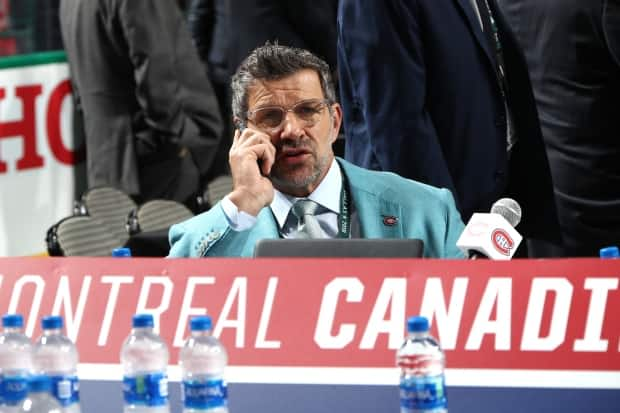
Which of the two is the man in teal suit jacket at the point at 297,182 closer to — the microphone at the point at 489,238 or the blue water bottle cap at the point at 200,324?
the microphone at the point at 489,238

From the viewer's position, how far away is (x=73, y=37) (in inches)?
285

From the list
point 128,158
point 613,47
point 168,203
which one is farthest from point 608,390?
point 128,158

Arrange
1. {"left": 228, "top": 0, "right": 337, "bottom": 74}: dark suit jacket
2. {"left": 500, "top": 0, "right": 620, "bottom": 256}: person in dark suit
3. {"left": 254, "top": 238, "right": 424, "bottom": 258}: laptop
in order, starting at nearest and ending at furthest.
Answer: {"left": 254, "top": 238, "right": 424, "bottom": 258}: laptop → {"left": 500, "top": 0, "right": 620, "bottom": 256}: person in dark suit → {"left": 228, "top": 0, "right": 337, "bottom": 74}: dark suit jacket

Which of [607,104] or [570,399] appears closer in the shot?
[570,399]

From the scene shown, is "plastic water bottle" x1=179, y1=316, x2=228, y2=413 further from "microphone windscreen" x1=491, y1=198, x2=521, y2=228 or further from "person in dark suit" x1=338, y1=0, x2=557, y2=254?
"person in dark suit" x1=338, y1=0, x2=557, y2=254

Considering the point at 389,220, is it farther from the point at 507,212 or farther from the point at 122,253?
the point at 122,253

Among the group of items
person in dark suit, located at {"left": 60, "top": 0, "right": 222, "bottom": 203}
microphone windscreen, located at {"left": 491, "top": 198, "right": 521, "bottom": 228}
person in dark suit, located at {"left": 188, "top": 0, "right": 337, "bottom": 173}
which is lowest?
person in dark suit, located at {"left": 60, "top": 0, "right": 222, "bottom": 203}

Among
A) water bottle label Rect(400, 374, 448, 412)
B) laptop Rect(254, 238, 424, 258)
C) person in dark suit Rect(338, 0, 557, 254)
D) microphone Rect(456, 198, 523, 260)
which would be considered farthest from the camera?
person in dark suit Rect(338, 0, 557, 254)

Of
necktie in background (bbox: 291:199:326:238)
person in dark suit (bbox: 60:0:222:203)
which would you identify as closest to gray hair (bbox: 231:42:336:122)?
necktie in background (bbox: 291:199:326:238)

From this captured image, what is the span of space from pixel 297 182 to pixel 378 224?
0.93ft

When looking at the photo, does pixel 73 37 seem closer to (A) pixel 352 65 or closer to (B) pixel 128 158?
(B) pixel 128 158

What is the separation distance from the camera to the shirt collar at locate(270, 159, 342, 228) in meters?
4.10

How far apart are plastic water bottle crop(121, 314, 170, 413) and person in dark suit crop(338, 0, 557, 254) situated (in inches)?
71.3

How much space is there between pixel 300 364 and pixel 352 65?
6.35 feet
